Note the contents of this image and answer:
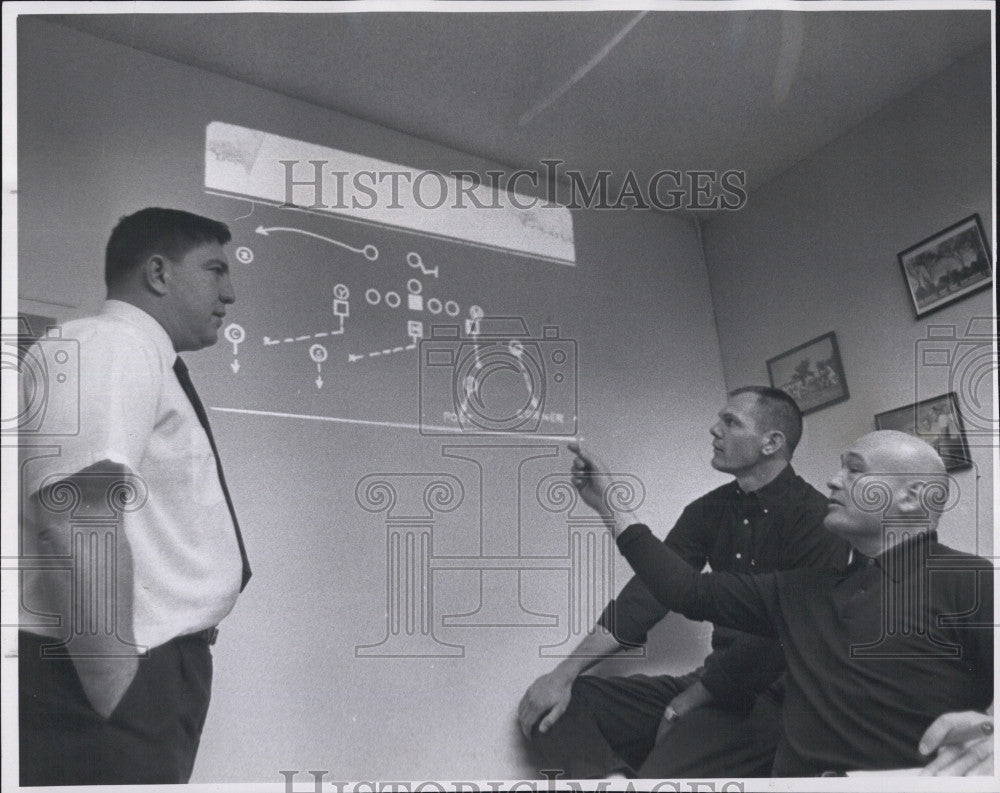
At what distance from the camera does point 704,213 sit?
3232mm

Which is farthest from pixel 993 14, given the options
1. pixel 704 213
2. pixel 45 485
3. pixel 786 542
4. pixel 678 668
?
pixel 45 485

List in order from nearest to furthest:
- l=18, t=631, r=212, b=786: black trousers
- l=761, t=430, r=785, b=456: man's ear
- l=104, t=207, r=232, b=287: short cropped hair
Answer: l=18, t=631, r=212, b=786: black trousers → l=104, t=207, r=232, b=287: short cropped hair → l=761, t=430, r=785, b=456: man's ear

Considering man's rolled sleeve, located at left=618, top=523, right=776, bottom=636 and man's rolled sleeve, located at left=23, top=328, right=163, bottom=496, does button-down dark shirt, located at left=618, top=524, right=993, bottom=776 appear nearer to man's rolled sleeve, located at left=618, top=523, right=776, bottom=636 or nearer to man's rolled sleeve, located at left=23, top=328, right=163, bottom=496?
man's rolled sleeve, located at left=618, top=523, right=776, bottom=636

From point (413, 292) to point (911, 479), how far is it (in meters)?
1.34

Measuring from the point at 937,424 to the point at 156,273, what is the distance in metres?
2.01

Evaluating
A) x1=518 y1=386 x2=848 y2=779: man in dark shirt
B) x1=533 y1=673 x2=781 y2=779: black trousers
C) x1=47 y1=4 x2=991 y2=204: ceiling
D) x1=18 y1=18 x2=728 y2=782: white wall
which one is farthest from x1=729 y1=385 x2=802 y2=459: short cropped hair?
x1=533 y1=673 x2=781 y2=779: black trousers

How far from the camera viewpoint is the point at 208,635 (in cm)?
302

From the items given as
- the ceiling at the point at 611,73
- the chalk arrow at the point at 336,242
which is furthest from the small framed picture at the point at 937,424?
the chalk arrow at the point at 336,242

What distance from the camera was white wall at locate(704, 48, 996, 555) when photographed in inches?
124

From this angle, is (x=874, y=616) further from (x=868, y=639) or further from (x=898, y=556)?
(x=898, y=556)

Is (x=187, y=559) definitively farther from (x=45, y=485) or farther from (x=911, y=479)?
(x=911, y=479)

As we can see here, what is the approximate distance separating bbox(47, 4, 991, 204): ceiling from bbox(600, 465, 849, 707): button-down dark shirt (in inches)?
32.2

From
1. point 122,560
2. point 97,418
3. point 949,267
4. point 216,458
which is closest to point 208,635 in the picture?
point 122,560

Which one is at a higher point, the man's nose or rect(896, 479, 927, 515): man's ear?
the man's nose
